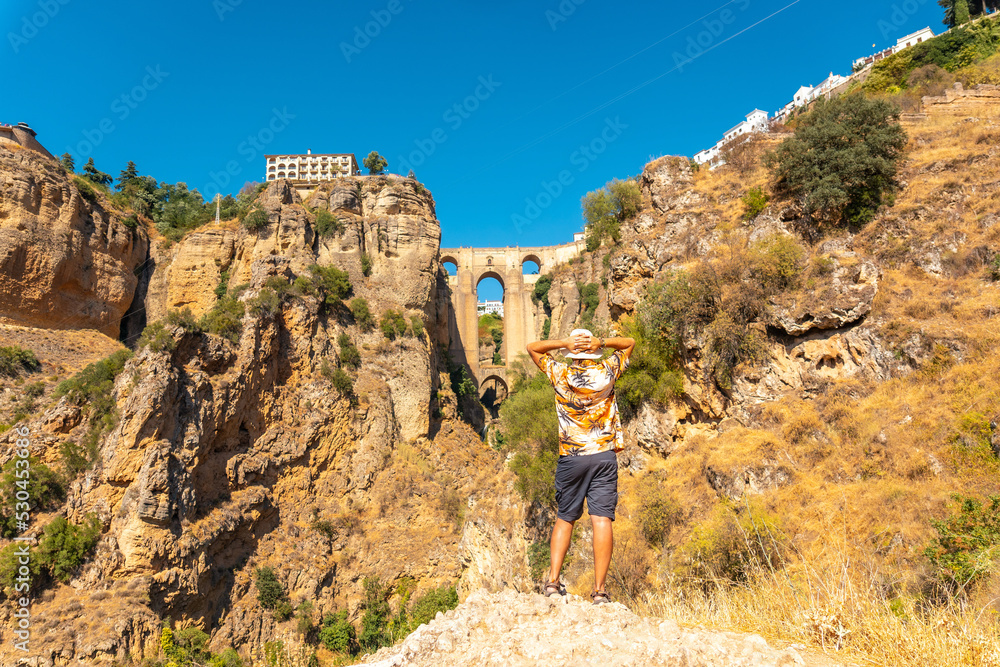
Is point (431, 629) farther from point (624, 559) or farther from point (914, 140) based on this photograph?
point (914, 140)

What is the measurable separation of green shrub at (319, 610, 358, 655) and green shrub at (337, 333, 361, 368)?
982 cm

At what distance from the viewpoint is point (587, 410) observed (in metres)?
4.11

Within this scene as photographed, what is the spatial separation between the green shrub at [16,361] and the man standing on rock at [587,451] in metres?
20.7

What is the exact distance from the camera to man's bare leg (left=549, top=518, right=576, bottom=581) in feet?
12.6

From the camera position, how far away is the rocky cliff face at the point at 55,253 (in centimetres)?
1923

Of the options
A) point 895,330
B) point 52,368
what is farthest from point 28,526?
point 895,330

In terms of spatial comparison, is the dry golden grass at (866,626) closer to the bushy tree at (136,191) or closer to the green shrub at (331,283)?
the green shrub at (331,283)

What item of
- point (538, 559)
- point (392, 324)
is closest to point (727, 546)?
point (538, 559)

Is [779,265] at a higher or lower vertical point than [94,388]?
higher

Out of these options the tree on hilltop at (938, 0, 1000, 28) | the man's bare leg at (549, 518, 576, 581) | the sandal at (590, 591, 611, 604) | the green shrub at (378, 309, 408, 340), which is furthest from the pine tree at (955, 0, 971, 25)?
the sandal at (590, 591, 611, 604)

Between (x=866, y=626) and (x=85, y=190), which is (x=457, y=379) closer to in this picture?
(x=85, y=190)

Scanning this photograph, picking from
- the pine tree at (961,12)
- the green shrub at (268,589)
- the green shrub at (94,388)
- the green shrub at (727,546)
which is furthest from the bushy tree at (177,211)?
the pine tree at (961,12)

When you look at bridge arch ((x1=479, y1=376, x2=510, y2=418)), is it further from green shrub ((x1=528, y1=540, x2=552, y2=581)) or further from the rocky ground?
the rocky ground

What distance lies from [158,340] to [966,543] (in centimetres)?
1966
